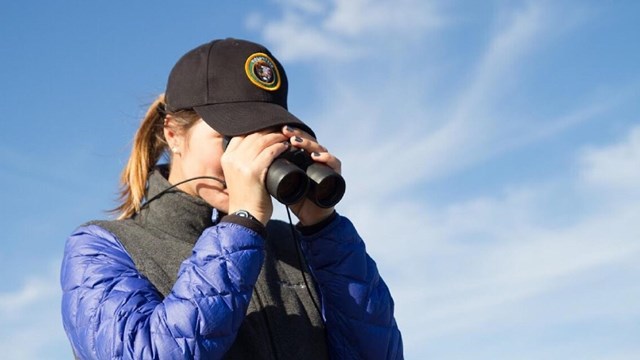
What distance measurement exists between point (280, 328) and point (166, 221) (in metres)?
0.44

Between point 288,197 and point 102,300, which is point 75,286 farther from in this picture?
point 288,197

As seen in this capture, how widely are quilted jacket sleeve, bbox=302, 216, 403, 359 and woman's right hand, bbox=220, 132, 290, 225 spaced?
258 millimetres

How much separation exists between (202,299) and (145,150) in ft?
2.71

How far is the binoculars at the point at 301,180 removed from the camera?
7.91ft

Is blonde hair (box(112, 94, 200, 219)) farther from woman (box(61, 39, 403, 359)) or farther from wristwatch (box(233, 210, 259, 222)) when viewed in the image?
wristwatch (box(233, 210, 259, 222))

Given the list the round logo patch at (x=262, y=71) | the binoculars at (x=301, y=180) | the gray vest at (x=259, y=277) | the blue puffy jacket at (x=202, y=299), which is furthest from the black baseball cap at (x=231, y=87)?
the blue puffy jacket at (x=202, y=299)

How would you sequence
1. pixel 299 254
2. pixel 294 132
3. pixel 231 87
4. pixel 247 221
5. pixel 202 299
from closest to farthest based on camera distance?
pixel 202 299, pixel 247 221, pixel 294 132, pixel 231 87, pixel 299 254

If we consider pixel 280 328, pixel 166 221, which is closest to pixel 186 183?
pixel 166 221

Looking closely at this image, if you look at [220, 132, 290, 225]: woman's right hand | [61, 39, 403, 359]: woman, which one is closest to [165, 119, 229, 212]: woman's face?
[61, 39, 403, 359]: woman

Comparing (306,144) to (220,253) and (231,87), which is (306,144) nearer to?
(231,87)

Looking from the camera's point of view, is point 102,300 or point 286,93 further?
point 286,93

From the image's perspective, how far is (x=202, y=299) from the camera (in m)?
2.19

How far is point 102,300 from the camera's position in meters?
2.28

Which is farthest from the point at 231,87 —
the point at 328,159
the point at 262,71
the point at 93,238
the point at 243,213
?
the point at 93,238
